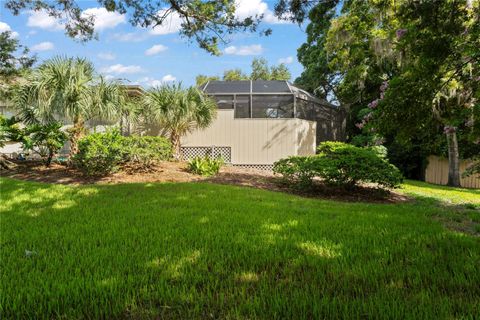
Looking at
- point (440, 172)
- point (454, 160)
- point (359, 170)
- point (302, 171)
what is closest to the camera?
point (359, 170)

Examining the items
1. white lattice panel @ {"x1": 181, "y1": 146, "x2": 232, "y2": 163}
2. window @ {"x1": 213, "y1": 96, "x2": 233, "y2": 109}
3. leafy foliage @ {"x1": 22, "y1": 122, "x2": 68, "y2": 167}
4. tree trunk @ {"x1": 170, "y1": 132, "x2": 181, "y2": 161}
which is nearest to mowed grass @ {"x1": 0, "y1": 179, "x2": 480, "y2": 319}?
leafy foliage @ {"x1": 22, "y1": 122, "x2": 68, "y2": 167}

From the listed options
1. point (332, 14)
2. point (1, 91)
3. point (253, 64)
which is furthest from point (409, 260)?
point (253, 64)

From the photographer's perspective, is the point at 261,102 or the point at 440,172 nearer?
the point at 261,102

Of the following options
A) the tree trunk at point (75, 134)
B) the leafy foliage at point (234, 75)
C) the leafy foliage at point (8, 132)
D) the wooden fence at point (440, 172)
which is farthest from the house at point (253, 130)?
the leafy foliage at point (234, 75)

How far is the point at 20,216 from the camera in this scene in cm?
416

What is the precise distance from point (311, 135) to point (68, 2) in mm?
10787

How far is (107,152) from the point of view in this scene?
26.6 feet

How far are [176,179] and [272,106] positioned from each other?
6821mm

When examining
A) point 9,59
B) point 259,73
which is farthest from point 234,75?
point 9,59

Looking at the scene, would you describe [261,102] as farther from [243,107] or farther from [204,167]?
[204,167]

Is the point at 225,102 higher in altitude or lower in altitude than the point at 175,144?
higher

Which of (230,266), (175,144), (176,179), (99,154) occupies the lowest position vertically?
(230,266)

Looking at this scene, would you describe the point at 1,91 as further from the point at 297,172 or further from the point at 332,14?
the point at 332,14

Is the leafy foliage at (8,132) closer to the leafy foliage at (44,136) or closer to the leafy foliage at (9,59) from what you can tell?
the leafy foliage at (44,136)
